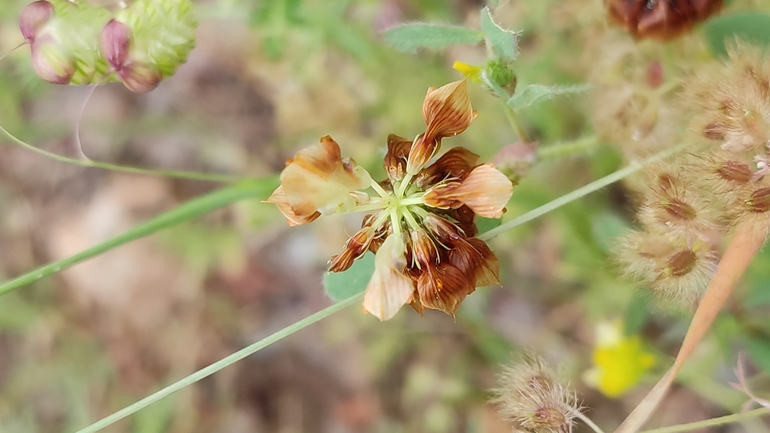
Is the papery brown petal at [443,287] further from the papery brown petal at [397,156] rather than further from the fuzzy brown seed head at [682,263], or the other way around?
the fuzzy brown seed head at [682,263]

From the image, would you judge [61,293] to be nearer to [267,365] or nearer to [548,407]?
[267,365]

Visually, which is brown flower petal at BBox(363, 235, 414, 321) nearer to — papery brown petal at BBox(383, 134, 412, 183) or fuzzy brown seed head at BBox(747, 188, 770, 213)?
papery brown petal at BBox(383, 134, 412, 183)

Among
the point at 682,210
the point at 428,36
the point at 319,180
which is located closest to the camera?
the point at 319,180

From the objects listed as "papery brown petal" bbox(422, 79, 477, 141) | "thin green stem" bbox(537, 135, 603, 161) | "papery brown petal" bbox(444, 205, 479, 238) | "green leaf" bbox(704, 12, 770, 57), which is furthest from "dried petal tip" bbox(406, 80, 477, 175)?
"green leaf" bbox(704, 12, 770, 57)

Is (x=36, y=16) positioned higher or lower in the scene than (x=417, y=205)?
higher

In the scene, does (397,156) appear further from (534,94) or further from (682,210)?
(682,210)

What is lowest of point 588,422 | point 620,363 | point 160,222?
point 620,363

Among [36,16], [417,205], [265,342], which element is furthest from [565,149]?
[36,16]
